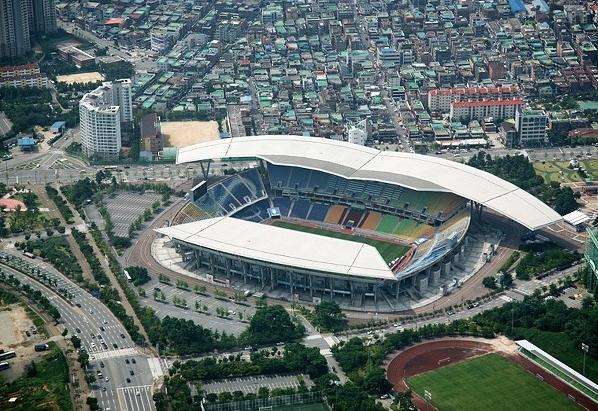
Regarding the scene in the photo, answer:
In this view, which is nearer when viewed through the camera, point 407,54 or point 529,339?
point 529,339

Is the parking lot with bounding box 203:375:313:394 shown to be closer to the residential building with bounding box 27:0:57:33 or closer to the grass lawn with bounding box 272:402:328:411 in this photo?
the grass lawn with bounding box 272:402:328:411

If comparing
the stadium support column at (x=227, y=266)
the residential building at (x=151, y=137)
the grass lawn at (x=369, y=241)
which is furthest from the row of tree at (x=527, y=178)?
the residential building at (x=151, y=137)

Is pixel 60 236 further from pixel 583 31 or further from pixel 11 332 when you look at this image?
pixel 583 31

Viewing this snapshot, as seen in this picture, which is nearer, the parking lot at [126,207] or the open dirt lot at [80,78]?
the parking lot at [126,207]

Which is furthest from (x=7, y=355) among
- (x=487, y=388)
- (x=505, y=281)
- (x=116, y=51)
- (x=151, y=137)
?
(x=116, y=51)

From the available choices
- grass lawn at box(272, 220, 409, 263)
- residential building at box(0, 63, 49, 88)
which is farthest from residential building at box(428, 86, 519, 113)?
residential building at box(0, 63, 49, 88)

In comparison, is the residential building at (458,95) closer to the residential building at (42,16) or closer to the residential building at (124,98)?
the residential building at (124,98)

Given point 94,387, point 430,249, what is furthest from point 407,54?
point 94,387

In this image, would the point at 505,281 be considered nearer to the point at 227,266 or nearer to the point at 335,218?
the point at 335,218
